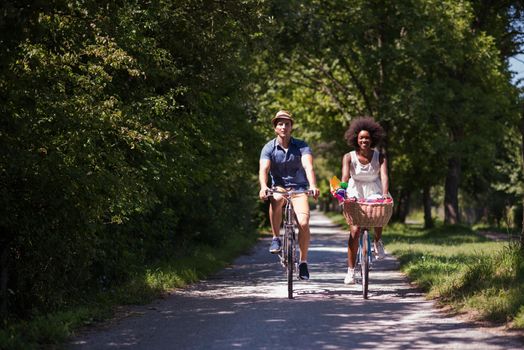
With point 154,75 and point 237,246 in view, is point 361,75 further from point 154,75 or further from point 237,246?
point 154,75

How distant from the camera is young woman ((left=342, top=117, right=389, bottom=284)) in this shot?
10.9m

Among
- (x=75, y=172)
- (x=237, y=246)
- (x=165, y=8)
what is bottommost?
(x=237, y=246)

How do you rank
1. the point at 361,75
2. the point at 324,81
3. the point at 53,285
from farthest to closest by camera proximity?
the point at 324,81, the point at 361,75, the point at 53,285

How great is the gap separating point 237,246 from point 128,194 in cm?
1468

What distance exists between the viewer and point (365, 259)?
34.6ft

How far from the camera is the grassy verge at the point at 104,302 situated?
24.5 ft

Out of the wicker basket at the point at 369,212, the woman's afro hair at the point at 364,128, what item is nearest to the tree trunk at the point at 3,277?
the wicker basket at the point at 369,212

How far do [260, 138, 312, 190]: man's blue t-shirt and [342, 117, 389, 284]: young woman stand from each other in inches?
21.9

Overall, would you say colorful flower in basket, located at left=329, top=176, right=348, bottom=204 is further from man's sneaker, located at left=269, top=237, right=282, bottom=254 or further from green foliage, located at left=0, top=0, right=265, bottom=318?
green foliage, located at left=0, top=0, right=265, bottom=318

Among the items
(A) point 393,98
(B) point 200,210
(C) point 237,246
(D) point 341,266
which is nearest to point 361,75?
(A) point 393,98

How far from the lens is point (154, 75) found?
41.8 feet

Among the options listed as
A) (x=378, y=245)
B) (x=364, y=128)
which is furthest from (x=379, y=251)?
(x=364, y=128)

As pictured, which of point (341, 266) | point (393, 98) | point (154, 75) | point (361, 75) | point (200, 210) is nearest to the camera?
point (154, 75)

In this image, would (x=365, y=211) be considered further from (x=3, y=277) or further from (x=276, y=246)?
(x=3, y=277)
